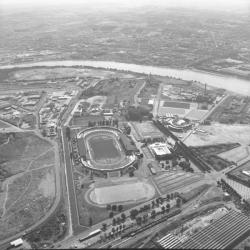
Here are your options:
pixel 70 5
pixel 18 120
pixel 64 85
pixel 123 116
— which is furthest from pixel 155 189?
pixel 70 5

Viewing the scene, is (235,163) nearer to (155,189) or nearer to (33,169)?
(155,189)

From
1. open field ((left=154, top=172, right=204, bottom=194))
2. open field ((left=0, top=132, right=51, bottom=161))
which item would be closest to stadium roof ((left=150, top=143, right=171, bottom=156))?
open field ((left=154, top=172, right=204, bottom=194))

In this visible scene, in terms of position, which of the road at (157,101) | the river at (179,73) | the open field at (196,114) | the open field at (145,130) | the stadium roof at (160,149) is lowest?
the river at (179,73)

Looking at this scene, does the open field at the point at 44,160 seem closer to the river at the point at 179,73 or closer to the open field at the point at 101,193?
the open field at the point at 101,193

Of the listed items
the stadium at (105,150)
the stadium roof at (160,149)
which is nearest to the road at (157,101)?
the stadium at (105,150)

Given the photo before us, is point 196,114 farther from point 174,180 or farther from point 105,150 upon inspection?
point 174,180
